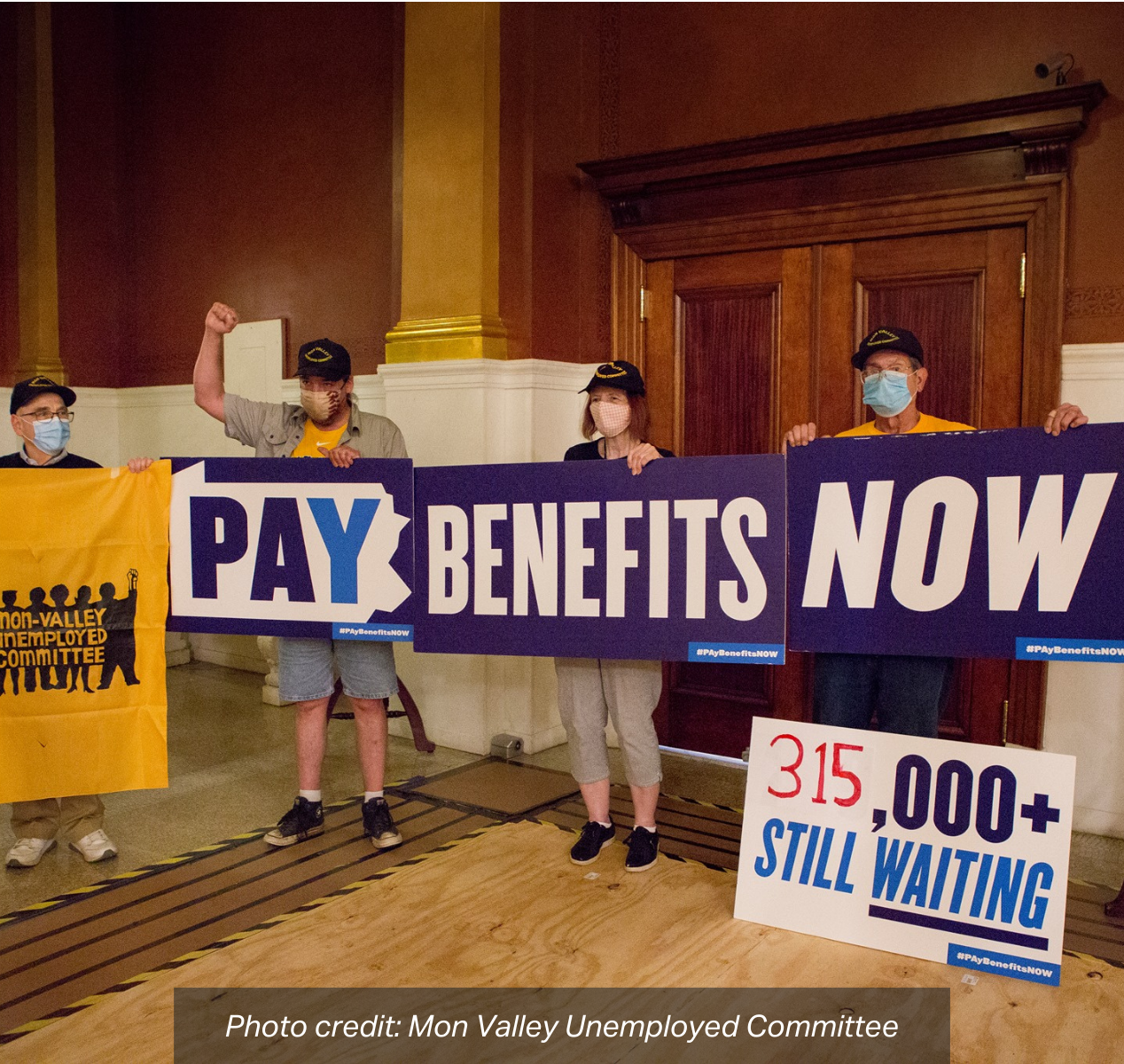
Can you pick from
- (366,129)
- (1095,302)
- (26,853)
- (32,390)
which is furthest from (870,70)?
(26,853)

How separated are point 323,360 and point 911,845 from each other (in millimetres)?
1993

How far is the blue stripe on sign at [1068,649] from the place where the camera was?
2.45m

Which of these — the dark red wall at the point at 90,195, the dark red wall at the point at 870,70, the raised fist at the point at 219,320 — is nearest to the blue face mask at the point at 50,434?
the raised fist at the point at 219,320

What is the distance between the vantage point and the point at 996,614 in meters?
2.54

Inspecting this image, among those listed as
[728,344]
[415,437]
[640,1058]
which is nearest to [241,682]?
[415,437]

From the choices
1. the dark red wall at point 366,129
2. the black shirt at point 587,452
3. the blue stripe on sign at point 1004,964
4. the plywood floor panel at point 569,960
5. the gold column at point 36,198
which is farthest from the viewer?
the gold column at point 36,198

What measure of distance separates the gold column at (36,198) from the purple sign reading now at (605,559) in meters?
3.81

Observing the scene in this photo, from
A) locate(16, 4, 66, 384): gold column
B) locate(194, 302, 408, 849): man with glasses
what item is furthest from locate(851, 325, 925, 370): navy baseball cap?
locate(16, 4, 66, 384): gold column

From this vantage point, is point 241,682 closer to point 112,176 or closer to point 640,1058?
point 112,176

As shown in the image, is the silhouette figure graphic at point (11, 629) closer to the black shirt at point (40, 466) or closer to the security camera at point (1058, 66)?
the black shirt at point (40, 466)

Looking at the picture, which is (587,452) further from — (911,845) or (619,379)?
(911,845)

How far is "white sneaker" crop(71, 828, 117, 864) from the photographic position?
3141 mm

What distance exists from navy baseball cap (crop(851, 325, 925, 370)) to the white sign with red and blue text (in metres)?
0.95

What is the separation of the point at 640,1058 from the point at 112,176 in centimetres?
571
